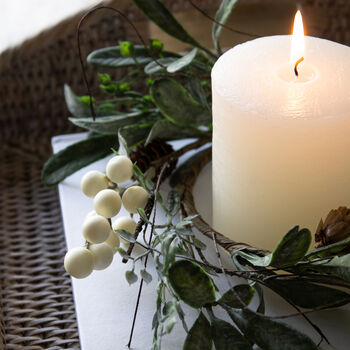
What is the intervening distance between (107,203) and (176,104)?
158 millimetres

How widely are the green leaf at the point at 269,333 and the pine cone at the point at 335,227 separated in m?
0.07

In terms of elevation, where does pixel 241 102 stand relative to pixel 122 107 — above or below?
above

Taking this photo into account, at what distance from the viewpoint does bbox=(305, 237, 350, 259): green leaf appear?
45 centimetres

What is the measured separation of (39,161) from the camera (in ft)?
2.65

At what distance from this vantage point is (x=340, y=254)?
48cm

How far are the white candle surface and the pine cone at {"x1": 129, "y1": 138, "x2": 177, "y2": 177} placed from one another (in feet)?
0.35

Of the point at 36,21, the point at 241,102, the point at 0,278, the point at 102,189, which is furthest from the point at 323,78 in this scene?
the point at 36,21

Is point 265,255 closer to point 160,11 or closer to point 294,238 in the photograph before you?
point 294,238

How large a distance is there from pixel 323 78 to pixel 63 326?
300 millimetres

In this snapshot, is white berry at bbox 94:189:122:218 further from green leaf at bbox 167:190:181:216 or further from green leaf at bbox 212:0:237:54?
green leaf at bbox 212:0:237:54

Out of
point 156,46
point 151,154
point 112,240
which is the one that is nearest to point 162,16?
point 156,46

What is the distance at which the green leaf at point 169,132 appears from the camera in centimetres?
65

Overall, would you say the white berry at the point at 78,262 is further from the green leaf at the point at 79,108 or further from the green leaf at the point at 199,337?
the green leaf at the point at 79,108

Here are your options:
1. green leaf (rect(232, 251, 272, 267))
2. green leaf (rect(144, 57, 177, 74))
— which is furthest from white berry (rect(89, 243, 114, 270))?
green leaf (rect(144, 57, 177, 74))
